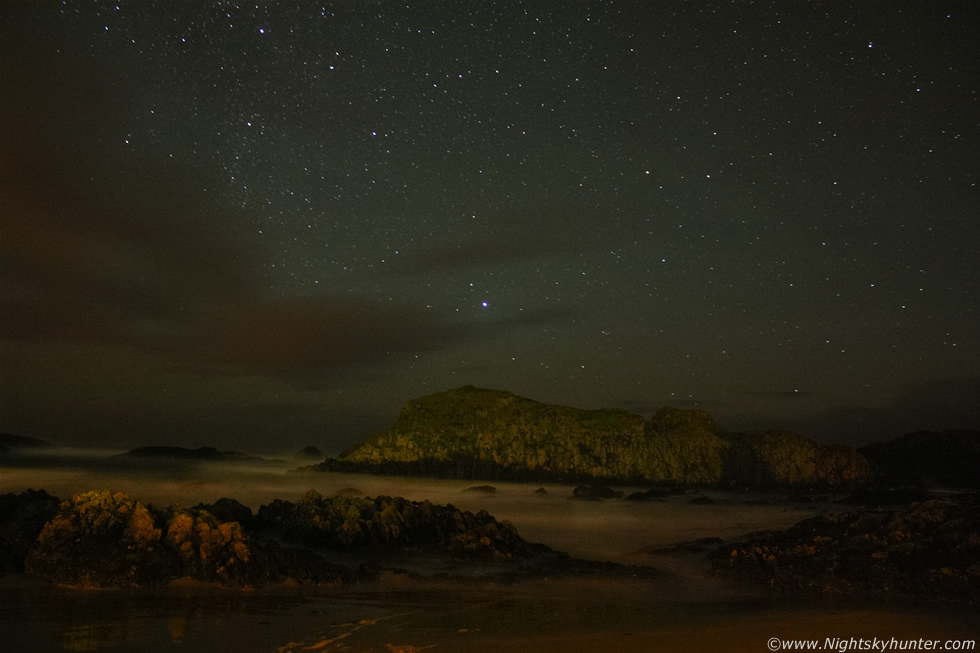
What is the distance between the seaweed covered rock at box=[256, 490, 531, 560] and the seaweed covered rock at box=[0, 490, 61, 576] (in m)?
4.38

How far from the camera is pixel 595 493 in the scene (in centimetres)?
2977

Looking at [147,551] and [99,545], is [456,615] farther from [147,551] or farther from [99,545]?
[99,545]

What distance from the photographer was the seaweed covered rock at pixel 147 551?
463 inches

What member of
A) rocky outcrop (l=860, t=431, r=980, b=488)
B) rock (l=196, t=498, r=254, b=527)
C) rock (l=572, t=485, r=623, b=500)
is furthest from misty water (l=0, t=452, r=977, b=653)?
rocky outcrop (l=860, t=431, r=980, b=488)

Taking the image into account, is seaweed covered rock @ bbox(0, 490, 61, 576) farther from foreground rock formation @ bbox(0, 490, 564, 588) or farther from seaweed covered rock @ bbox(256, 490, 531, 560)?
seaweed covered rock @ bbox(256, 490, 531, 560)

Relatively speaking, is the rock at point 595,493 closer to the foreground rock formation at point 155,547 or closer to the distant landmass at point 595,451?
the distant landmass at point 595,451

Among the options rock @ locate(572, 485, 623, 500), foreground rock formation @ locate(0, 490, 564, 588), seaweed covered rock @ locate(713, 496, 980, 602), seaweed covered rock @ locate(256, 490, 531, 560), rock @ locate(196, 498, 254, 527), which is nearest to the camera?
foreground rock formation @ locate(0, 490, 564, 588)

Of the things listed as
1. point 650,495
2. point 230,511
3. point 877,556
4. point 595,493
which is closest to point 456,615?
point 230,511

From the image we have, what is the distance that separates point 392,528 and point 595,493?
50.8 feet

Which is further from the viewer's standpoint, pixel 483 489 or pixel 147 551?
pixel 483 489

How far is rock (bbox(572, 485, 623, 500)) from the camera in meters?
29.0

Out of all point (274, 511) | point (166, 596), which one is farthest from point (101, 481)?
point (166, 596)

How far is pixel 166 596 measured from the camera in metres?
11.2

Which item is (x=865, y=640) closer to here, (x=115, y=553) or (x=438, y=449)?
(x=115, y=553)
